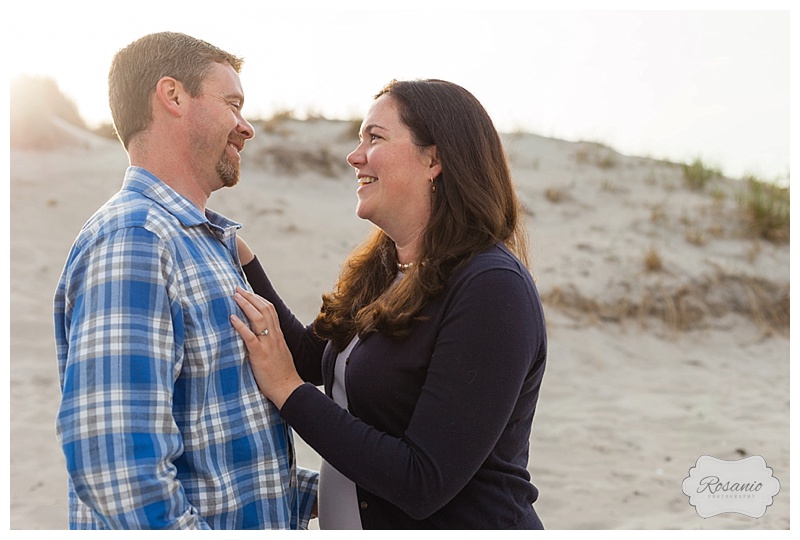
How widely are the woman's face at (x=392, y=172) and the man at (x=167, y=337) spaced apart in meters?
0.36

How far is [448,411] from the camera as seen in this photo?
1.87 metres

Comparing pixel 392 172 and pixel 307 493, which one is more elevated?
pixel 392 172

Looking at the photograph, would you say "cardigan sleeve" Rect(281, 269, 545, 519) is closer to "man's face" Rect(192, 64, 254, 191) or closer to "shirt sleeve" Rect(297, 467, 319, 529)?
"shirt sleeve" Rect(297, 467, 319, 529)

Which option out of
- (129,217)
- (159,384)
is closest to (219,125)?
(129,217)

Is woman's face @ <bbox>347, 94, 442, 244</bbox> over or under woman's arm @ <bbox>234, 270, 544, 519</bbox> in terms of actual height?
over

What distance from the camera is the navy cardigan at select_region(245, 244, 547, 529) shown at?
6.15 ft

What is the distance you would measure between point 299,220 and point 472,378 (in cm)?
767

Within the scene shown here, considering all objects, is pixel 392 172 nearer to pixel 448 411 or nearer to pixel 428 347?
pixel 428 347

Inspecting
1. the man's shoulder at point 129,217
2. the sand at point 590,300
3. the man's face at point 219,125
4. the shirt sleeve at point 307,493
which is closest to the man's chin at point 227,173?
the man's face at point 219,125

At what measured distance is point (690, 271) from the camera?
9281 mm

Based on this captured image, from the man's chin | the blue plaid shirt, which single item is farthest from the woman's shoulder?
the man's chin

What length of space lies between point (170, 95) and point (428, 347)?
946mm
